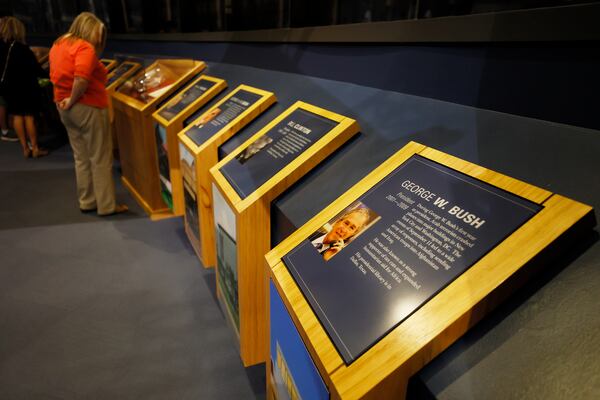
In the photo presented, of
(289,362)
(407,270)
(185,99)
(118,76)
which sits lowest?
(289,362)

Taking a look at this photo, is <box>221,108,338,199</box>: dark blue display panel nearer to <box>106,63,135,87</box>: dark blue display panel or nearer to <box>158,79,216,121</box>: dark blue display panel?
<box>158,79,216,121</box>: dark blue display panel

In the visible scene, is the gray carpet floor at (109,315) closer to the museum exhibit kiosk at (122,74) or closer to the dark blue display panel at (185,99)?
the dark blue display panel at (185,99)

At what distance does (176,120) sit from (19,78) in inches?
131

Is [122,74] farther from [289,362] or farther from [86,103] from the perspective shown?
[289,362]

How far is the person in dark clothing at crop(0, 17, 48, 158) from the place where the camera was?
426 centimetres

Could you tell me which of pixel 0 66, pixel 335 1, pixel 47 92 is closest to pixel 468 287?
pixel 335 1

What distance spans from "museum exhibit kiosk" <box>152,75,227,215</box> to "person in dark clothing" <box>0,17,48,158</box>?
2.69 m

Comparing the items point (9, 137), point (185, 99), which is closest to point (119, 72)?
point (185, 99)

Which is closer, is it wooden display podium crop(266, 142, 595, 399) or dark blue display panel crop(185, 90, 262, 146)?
wooden display podium crop(266, 142, 595, 399)

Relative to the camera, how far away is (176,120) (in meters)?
2.60

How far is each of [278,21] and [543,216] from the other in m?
2.79

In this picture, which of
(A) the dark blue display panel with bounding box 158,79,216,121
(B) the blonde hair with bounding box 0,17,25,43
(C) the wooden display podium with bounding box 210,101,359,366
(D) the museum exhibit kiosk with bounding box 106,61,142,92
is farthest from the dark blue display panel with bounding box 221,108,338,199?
(B) the blonde hair with bounding box 0,17,25,43

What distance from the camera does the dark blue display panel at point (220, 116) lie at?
203 centimetres

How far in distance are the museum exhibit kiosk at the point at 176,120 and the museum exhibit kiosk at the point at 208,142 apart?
34cm
